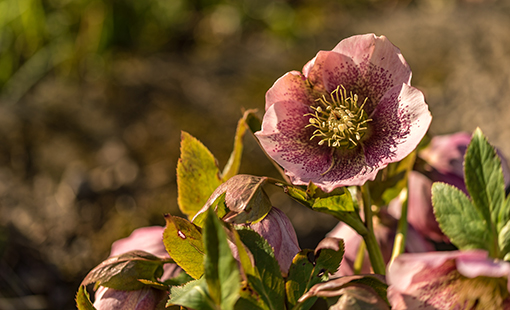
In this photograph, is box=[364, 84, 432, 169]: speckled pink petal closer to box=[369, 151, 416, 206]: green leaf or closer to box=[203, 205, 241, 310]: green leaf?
box=[369, 151, 416, 206]: green leaf

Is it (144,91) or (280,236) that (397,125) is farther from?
(144,91)

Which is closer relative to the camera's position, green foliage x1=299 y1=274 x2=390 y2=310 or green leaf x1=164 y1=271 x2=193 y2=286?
green foliage x1=299 y1=274 x2=390 y2=310

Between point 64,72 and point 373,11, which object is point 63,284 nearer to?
point 64,72

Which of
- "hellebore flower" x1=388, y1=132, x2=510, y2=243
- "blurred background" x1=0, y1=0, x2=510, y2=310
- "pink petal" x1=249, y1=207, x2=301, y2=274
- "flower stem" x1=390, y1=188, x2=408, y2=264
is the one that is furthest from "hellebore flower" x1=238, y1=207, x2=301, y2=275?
"blurred background" x1=0, y1=0, x2=510, y2=310

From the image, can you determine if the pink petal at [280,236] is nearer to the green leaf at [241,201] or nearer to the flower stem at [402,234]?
the green leaf at [241,201]

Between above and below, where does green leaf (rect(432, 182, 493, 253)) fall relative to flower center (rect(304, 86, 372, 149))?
below

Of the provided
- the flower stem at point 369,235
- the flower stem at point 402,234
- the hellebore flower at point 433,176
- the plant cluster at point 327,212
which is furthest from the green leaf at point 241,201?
the hellebore flower at point 433,176
